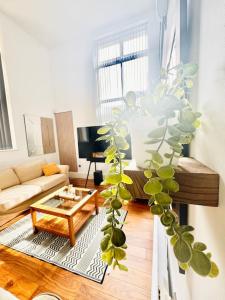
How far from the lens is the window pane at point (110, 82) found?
11.0 feet

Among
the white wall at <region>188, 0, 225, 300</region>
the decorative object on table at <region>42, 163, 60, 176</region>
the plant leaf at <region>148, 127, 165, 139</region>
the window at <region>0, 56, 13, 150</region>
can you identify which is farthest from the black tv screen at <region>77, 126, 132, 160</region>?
the plant leaf at <region>148, 127, 165, 139</region>

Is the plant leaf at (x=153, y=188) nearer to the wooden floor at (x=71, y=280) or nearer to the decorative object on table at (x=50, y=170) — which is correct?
the wooden floor at (x=71, y=280)

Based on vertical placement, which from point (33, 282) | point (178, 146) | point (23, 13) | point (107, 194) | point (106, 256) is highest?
point (23, 13)

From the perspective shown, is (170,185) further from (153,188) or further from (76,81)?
(76,81)

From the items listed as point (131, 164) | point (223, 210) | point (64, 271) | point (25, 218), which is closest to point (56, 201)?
point (25, 218)

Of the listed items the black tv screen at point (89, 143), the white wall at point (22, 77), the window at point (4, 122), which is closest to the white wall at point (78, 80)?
the white wall at point (22, 77)

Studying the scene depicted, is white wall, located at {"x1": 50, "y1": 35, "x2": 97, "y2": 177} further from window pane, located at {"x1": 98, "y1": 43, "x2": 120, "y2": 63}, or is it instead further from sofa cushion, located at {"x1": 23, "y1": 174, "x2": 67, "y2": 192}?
sofa cushion, located at {"x1": 23, "y1": 174, "x2": 67, "y2": 192}

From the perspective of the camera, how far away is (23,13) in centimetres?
281

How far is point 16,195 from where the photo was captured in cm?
214

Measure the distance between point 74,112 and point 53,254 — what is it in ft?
10.6

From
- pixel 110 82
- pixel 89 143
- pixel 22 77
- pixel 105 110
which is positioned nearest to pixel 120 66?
pixel 110 82

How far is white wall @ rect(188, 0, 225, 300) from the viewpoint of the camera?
29 cm

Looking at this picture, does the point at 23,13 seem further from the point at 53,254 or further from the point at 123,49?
the point at 53,254

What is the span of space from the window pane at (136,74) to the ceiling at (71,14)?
0.89 meters
